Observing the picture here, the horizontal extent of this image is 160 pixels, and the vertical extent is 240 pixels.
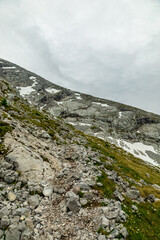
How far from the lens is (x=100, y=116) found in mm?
132375

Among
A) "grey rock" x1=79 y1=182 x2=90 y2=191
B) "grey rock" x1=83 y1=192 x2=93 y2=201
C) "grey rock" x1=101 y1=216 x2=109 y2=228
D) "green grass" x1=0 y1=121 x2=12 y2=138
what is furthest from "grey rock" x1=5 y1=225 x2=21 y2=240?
"green grass" x1=0 y1=121 x2=12 y2=138

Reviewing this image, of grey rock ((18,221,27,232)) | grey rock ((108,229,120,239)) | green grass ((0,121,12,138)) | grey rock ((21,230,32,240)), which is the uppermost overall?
green grass ((0,121,12,138))

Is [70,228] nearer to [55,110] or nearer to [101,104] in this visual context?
[55,110]

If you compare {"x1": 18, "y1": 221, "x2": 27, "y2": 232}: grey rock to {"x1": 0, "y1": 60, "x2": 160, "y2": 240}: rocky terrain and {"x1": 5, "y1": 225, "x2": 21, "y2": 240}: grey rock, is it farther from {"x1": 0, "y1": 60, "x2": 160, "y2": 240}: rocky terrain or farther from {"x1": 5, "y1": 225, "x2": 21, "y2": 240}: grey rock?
{"x1": 5, "y1": 225, "x2": 21, "y2": 240}: grey rock

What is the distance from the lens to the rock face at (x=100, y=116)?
108375mm

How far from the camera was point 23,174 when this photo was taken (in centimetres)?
1162

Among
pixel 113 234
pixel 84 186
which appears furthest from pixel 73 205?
pixel 113 234

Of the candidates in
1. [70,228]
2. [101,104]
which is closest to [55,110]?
[101,104]

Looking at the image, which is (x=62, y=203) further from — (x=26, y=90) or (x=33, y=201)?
(x=26, y=90)

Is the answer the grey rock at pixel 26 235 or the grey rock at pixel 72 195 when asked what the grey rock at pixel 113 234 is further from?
the grey rock at pixel 26 235

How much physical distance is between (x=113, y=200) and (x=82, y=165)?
6.64 m

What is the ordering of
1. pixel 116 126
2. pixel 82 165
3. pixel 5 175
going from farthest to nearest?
pixel 116 126 < pixel 82 165 < pixel 5 175

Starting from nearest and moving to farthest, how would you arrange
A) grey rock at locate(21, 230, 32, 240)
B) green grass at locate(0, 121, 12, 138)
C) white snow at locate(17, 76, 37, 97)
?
grey rock at locate(21, 230, 32, 240)
green grass at locate(0, 121, 12, 138)
white snow at locate(17, 76, 37, 97)

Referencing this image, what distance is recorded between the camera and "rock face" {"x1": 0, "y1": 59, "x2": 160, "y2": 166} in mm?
108375
